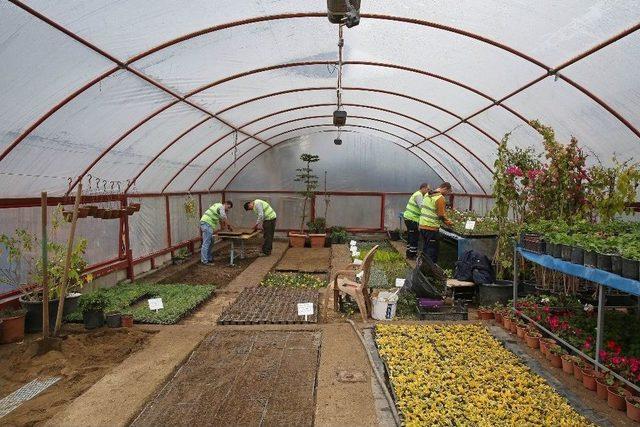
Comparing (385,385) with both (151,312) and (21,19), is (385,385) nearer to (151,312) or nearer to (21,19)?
(151,312)

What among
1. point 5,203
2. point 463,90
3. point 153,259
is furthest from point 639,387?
point 153,259

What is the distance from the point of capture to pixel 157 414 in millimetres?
3312

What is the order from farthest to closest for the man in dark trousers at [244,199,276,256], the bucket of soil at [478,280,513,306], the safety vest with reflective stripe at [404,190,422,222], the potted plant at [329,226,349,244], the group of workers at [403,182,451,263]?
the potted plant at [329,226,349,244], the man in dark trousers at [244,199,276,256], the safety vest with reflective stripe at [404,190,422,222], the group of workers at [403,182,451,263], the bucket of soil at [478,280,513,306]

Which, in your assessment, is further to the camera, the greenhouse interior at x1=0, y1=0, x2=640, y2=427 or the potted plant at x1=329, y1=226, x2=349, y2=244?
the potted plant at x1=329, y1=226, x2=349, y2=244

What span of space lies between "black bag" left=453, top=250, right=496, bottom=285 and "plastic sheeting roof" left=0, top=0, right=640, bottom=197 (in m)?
2.23

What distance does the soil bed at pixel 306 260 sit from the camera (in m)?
9.59

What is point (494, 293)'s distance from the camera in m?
6.18

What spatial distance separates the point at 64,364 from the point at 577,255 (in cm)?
542

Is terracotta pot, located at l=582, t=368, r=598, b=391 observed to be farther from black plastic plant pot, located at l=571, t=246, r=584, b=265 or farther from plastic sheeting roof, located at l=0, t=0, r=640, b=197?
plastic sheeting roof, located at l=0, t=0, r=640, b=197

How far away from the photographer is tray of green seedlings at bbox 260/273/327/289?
8.04m

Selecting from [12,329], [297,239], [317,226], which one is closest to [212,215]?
[297,239]

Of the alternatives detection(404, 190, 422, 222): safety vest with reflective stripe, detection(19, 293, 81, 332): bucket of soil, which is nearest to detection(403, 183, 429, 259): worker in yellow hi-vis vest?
detection(404, 190, 422, 222): safety vest with reflective stripe

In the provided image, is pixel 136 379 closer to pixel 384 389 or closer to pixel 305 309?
pixel 305 309

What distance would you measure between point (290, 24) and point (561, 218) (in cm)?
440
